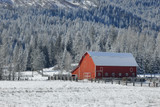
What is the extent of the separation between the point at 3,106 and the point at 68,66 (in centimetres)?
7322

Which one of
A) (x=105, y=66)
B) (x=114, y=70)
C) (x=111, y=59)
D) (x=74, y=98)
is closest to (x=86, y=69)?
(x=105, y=66)

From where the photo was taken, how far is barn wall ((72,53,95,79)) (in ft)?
201

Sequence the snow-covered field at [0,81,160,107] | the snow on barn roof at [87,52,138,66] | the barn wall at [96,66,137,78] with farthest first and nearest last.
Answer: the snow on barn roof at [87,52,138,66], the barn wall at [96,66,137,78], the snow-covered field at [0,81,160,107]

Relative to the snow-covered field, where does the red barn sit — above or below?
below

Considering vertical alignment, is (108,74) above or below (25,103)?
below

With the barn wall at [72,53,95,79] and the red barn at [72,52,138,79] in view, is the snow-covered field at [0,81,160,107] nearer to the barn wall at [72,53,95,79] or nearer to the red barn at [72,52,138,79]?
the red barn at [72,52,138,79]

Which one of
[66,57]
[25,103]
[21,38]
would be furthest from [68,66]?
[21,38]

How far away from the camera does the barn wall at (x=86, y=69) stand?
61222 millimetres

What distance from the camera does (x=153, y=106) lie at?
822 inches

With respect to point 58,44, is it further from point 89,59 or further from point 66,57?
point 89,59

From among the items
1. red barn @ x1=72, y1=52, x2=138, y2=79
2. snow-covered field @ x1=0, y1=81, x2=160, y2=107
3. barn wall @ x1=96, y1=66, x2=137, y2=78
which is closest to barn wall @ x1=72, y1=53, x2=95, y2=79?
red barn @ x1=72, y1=52, x2=138, y2=79

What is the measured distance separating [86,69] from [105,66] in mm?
5021

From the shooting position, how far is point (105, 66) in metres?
60.6

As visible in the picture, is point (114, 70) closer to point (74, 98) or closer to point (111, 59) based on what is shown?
point (111, 59)
